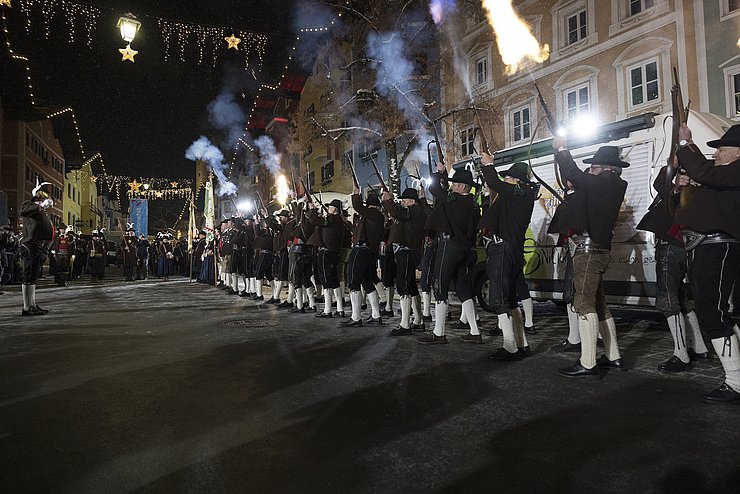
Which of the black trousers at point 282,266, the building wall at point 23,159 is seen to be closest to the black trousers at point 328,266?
the black trousers at point 282,266

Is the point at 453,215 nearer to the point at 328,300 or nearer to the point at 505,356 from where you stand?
the point at 505,356

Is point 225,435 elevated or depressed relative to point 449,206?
depressed

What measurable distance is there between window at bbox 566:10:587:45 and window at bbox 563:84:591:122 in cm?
196

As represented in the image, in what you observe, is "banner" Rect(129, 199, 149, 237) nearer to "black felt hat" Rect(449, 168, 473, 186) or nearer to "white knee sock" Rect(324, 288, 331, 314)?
"white knee sock" Rect(324, 288, 331, 314)

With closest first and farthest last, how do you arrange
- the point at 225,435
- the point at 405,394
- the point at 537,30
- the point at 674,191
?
the point at 225,435 → the point at 405,394 → the point at 674,191 → the point at 537,30

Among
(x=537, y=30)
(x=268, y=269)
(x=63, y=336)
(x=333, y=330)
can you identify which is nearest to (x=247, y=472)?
(x=333, y=330)

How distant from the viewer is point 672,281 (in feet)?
17.3

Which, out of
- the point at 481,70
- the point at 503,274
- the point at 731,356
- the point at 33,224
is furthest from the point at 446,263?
the point at 481,70

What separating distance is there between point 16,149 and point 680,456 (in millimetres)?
45800

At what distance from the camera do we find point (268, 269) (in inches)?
516

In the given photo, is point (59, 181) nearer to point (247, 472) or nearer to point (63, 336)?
point (63, 336)

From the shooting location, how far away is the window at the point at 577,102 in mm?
19484

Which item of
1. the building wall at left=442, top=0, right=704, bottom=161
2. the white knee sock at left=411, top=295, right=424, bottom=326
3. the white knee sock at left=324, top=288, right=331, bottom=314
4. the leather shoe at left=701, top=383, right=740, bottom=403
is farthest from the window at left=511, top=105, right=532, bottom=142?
the leather shoe at left=701, top=383, right=740, bottom=403

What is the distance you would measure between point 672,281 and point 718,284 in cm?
130
